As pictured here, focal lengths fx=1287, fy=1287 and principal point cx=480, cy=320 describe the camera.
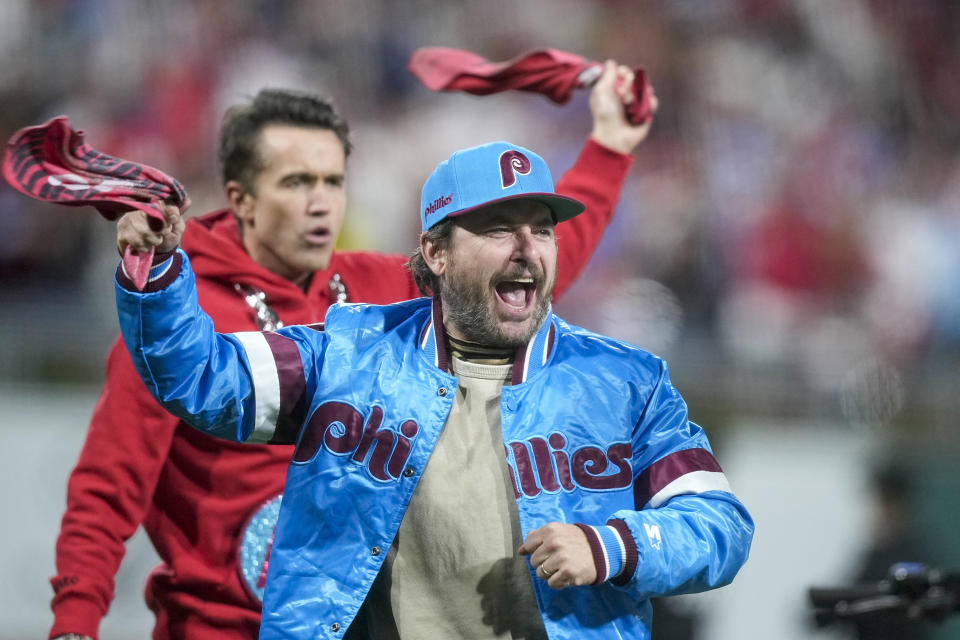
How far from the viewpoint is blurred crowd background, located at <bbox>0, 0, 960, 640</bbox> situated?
5742mm

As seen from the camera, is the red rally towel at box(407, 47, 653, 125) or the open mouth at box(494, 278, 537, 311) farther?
the red rally towel at box(407, 47, 653, 125)

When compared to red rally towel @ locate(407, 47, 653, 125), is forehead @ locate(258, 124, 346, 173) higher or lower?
lower

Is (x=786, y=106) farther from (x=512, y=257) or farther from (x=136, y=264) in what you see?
(x=136, y=264)

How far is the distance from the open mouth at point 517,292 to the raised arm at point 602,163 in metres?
1.19

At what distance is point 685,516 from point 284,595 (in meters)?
0.82

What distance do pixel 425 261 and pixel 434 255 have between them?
0.08m

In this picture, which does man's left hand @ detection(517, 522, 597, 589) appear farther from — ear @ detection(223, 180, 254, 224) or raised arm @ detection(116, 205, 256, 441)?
ear @ detection(223, 180, 254, 224)

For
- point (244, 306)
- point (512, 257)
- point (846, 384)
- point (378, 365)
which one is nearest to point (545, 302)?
point (512, 257)

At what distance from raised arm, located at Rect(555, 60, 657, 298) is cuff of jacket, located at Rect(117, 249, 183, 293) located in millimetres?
1752

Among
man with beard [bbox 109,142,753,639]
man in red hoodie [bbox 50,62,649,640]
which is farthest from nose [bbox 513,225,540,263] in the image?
man in red hoodie [bbox 50,62,649,640]

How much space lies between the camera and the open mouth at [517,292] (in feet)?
9.07

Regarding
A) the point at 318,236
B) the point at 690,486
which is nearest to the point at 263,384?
the point at 690,486

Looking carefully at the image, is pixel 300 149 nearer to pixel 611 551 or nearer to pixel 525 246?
pixel 525 246

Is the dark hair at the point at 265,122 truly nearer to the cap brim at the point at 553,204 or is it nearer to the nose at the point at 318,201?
the nose at the point at 318,201
